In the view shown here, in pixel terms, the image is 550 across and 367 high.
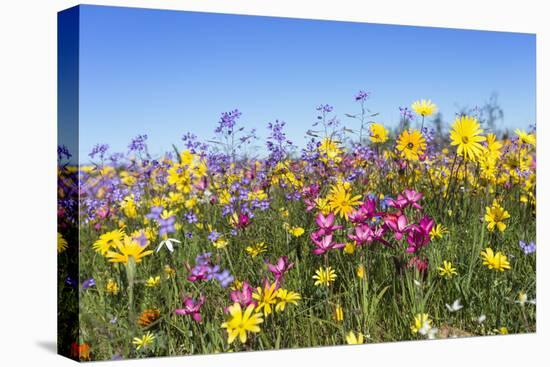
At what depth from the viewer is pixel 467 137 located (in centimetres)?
477

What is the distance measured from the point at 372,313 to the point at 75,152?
1587 mm

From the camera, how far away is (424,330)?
14.3 ft

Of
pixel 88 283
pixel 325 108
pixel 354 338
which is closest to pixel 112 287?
pixel 88 283

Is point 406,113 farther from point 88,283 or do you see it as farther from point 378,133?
point 88,283

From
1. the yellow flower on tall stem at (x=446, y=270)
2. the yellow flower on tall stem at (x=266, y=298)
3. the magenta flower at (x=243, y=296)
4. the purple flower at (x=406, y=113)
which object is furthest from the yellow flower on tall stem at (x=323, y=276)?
the purple flower at (x=406, y=113)

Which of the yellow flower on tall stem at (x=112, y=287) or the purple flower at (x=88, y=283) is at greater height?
the purple flower at (x=88, y=283)

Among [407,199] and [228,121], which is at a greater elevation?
[228,121]

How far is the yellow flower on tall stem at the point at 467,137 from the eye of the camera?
4738mm

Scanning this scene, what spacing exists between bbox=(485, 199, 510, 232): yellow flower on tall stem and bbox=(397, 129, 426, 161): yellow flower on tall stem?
0.49 meters

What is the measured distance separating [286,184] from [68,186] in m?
1.10

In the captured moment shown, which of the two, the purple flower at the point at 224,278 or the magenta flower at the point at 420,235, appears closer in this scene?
the purple flower at the point at 224,278

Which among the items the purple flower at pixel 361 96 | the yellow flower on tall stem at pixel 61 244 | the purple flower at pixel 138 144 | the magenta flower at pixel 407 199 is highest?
the purple flower at pixel 361 96

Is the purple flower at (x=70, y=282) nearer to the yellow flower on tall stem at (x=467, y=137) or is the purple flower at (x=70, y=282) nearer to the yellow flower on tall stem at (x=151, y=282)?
the yellow flower on tall stem at (x=151, y=282)

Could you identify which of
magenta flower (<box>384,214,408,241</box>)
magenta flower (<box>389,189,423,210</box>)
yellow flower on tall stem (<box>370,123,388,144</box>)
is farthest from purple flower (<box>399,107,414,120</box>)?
magenta flower (<box>384,214,408,241</box>)
